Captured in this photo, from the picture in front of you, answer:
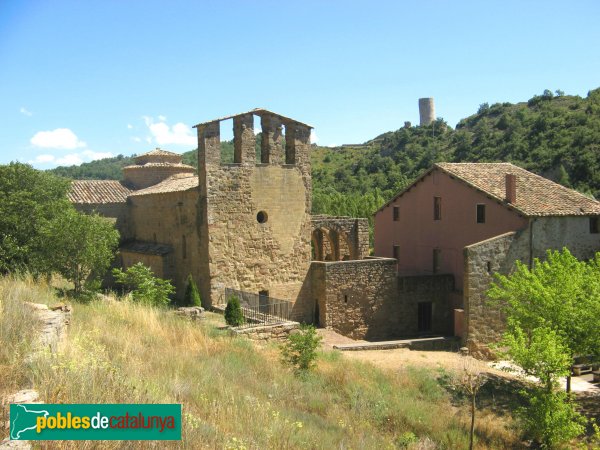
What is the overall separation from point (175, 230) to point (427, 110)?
2987 inches

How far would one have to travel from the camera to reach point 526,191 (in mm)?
21938

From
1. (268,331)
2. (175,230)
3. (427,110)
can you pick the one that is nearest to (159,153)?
(175,230)

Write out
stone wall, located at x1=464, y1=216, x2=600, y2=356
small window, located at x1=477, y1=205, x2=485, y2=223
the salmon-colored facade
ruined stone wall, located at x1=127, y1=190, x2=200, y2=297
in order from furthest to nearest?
small window, located at x1=477, y1=205, x2=485, y2=223
the salmon-colored facade
ruined stone wall, located at x1=127, y1=190, x2=200, y2=297
stone wall, located at x1=464, y1=216, x2=600, y2=356

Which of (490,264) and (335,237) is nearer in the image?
(490,264)

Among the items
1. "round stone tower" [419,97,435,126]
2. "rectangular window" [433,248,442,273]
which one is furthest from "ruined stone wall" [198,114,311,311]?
"round stone tower" [419,97,435,126]

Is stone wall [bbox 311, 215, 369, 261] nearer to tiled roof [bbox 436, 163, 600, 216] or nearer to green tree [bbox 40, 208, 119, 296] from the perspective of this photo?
tiled roof [bbox 436, 163, 600, 216]

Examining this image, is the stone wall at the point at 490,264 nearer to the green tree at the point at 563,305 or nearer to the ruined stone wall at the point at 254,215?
the green tree at the point at 563,305

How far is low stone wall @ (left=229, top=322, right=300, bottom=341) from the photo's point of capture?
14.9 m

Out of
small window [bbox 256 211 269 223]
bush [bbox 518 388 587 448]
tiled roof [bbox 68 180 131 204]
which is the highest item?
tiled roof [bbox 68 180 131 204]

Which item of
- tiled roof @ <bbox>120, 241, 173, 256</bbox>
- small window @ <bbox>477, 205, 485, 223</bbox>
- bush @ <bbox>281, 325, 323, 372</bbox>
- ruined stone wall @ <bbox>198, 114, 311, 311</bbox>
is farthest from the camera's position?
tiled roof @ <bbox>120, 241, 173, 256</bbox>

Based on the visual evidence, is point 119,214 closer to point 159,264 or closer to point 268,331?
point 159,264

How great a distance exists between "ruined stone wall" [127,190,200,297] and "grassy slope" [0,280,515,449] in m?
6.08

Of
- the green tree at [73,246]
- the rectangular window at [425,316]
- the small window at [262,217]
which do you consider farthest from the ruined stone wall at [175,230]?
the rectangular window at [425,316]

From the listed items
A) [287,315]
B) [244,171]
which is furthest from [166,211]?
[287,315]
